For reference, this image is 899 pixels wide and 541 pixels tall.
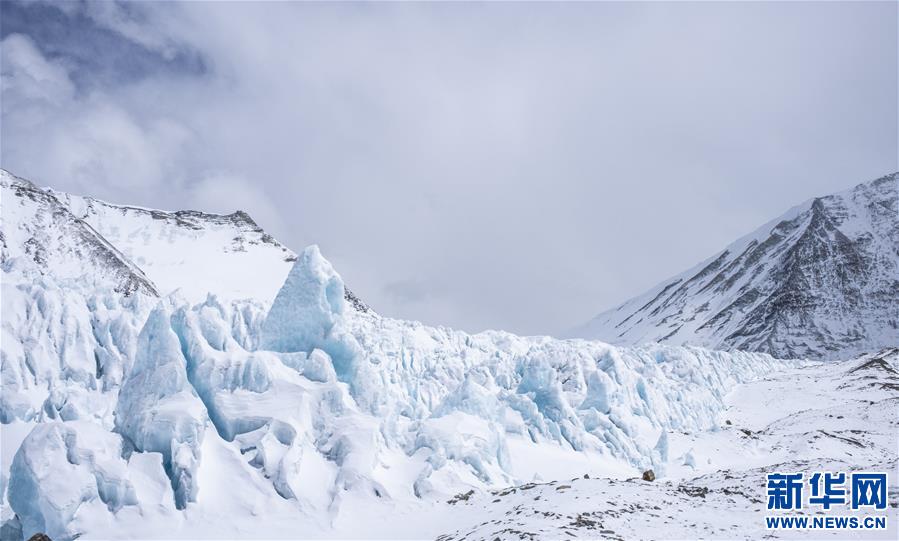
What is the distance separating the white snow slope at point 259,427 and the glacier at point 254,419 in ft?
0.23

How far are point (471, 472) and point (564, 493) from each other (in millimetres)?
6337

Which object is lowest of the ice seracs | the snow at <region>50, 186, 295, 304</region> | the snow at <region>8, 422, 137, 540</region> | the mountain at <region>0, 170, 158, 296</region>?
the snow at <region>8, 422, 137, 540</region>

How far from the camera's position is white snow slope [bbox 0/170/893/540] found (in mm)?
18094

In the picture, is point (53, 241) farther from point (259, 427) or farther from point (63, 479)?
point (63, 479)

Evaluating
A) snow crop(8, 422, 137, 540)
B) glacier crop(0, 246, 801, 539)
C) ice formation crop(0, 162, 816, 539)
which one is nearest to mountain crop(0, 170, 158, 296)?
ice formation crop(0, 162, 816, 539)

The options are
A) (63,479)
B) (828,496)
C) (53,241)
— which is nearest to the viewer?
(63,479)

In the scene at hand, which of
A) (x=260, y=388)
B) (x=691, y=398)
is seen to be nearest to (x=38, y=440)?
(x=260, y=388)

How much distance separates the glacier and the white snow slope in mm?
71

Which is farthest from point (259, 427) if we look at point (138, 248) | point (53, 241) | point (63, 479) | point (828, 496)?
point (138, 248)

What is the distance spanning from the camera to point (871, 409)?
44531 mm

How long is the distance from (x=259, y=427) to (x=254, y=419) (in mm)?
345

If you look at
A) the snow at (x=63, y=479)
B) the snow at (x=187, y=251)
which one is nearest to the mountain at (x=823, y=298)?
the snow at (x=187, y=251)

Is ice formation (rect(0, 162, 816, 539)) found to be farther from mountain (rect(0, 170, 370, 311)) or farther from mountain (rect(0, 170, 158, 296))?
mountain (rect(0, 170, 158, 296))

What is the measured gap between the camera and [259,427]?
866 inches
